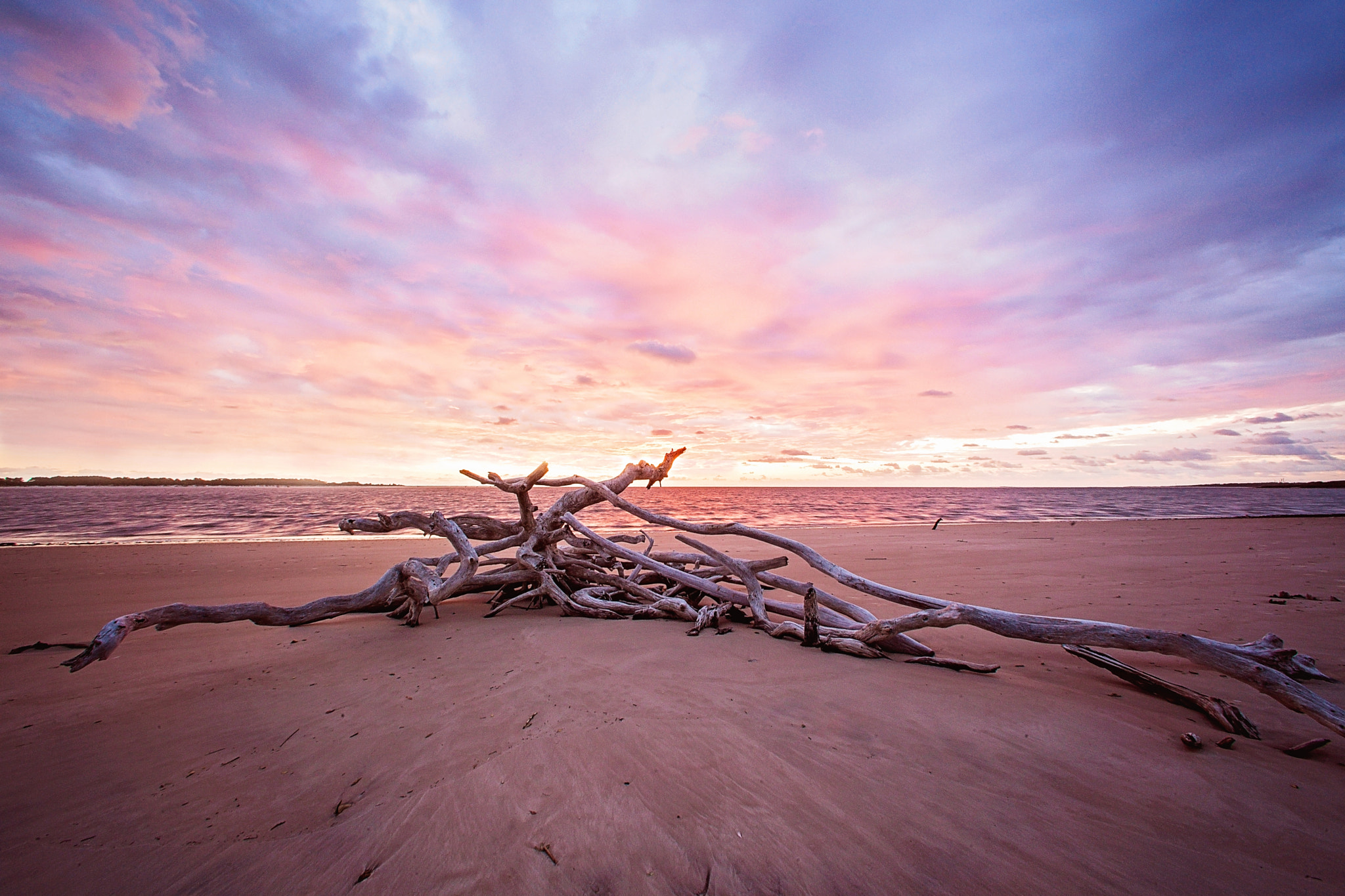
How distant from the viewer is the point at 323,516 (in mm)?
27656

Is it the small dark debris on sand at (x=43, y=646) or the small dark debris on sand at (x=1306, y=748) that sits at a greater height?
the small dark debris on sand at (x=43, y=646)

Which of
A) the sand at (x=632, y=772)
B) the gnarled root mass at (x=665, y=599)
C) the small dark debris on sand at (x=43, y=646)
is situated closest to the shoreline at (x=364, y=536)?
the gnarled root mass at (x=665, y=599)

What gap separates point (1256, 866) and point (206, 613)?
711 centimetres

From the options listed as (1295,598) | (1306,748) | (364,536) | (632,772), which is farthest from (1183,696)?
(364,536)

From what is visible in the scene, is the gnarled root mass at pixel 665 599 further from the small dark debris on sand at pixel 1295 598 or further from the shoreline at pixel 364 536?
the small dark debris on sand at pixel 1295 598

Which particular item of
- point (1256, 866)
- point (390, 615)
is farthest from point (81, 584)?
point (1256, 866)

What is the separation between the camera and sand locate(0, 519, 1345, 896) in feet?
6.67

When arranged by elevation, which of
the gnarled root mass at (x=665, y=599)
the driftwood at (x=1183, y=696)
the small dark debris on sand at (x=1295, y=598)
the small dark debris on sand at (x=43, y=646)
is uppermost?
the gnarled root mass at (x=665, y=599)

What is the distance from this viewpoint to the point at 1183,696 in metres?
3.60

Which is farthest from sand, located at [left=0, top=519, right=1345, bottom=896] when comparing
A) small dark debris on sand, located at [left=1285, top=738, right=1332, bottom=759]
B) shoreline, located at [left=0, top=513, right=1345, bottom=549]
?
shoreline, located at [left=0, top=513, right=1345, bottom=549]

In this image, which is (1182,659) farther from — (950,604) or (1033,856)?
(1033,856)

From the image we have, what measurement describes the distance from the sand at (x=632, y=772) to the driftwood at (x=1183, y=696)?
123mm

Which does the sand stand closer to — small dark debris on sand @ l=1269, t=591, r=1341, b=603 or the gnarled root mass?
the gnarled root mass

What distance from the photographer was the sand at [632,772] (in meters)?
2.03
